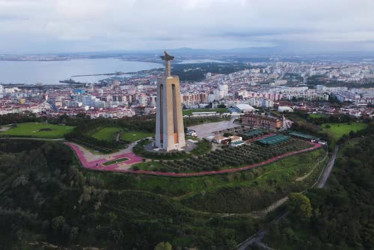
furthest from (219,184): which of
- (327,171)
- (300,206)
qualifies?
(327,171)

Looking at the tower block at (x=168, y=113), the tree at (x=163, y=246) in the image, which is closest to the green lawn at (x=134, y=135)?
the tower block at (x=168, y=113)

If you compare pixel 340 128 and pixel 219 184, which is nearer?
pixel 219 184

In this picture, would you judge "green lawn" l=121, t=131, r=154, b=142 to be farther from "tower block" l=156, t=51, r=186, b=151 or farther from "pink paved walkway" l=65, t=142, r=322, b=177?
"pink paved walkway" l=65, t=142, r=322, b=177

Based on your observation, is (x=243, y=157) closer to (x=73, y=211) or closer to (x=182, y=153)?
(x=182, y=153)

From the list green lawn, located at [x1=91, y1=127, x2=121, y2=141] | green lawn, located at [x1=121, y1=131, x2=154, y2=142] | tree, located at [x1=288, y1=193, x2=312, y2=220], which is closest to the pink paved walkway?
green lawn, located at [x1=91, y1=127, x2=121, y2=141]

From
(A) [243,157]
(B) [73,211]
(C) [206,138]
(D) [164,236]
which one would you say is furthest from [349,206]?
(B) [73,211]

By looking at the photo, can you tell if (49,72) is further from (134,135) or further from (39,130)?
(134,135)

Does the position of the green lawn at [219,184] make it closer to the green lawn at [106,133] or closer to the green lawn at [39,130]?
the green lawn at [106,133]
